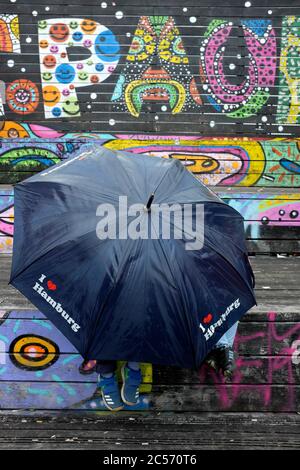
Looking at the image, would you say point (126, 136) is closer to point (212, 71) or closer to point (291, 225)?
point (212, 71)

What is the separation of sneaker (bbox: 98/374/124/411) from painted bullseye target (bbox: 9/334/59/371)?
1.42ft

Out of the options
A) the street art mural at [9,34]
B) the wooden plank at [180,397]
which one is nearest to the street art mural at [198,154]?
the street art mural at [9,34]

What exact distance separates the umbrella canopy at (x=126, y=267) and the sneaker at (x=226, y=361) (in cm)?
70

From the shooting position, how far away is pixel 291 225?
18.3 ft

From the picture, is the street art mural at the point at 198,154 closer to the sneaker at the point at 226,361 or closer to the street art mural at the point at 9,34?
the street art mural at the point at 9,34

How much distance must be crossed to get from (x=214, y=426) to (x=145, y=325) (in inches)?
52.2

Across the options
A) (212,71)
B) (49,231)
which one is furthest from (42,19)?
(49,231)

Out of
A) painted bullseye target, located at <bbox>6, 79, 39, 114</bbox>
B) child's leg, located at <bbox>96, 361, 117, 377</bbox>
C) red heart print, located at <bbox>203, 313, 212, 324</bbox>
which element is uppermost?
painted bullseye target, located at <bbox>6, 79, 39, 114</bbox>

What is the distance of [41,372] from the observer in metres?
3.30

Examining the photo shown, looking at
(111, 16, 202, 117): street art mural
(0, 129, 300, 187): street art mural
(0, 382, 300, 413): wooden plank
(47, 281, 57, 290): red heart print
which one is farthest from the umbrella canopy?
(111, 16, 202, 117): street art mural

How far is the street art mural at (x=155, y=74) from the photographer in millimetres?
7266

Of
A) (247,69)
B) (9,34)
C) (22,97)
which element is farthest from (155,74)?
(9,34)

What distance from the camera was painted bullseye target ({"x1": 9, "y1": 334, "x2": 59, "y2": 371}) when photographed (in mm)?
3303

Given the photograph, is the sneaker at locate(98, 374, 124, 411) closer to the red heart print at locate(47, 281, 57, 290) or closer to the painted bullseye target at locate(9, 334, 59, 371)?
the painted bullseye target at locate(9, 334, 59, 371)
